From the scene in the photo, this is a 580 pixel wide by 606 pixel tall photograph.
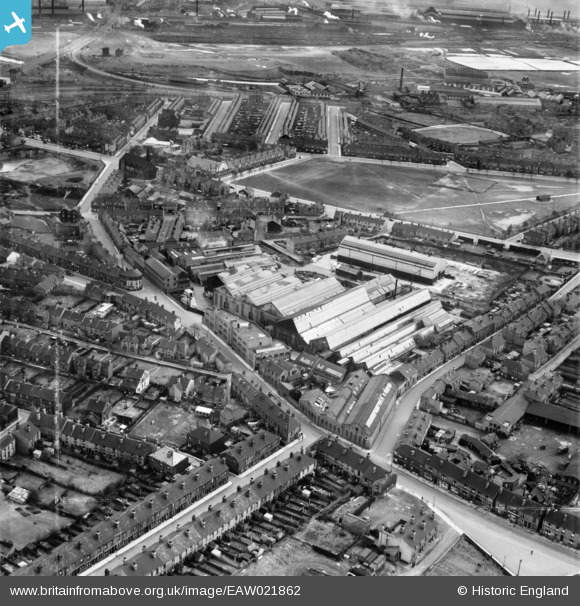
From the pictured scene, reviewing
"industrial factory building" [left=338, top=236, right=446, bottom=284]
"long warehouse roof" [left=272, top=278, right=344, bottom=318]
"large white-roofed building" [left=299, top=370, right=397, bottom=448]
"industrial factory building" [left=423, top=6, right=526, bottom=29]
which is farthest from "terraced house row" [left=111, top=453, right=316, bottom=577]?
"industrial factory building" [left=423, top=6, right=526, bottom=29]

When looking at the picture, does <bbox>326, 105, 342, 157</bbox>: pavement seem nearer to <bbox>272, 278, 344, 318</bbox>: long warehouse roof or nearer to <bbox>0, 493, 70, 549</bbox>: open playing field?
<bbox>272, 278, 344, 318</bbox>: long warehouse roof

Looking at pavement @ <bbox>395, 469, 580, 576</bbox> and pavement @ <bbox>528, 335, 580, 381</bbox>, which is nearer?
pavement @ <bbox>395, 469, 580, 576</bbox>

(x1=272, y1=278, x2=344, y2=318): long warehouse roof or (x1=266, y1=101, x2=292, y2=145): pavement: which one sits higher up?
(x1=266, y1=101, x2=292, y2=145): pavement

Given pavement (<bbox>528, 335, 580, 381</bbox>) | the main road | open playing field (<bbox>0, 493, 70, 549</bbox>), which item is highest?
pavement (<bbox>528, 335, 580, 381</bbox>)

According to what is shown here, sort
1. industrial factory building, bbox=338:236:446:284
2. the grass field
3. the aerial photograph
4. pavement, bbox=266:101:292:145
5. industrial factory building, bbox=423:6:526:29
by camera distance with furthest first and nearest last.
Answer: industrial factory building, bbox=423:6:526:29
pavement, bbox=266:101:292:145
industrial factory building, bbox=338:236:446:284
the grass field
the aerial photograph

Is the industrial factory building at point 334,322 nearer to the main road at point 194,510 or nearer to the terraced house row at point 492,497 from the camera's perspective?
the main road at point 194,510
